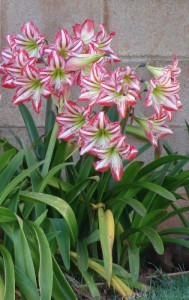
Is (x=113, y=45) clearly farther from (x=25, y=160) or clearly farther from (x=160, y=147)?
(x=25, y=160)

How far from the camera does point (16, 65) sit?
10.4ft

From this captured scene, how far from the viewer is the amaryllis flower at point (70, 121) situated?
3.10 metres

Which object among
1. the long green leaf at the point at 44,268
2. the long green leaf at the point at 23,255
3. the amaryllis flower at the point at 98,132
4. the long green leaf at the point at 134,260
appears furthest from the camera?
the long green leaf at the point at 134,260

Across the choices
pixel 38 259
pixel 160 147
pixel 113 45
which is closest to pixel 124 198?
pixel 38 259

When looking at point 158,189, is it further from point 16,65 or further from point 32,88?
point 16,65

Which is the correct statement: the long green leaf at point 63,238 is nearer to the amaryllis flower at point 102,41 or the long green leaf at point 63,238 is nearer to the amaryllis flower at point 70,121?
the amaryllis flower at point 70,121

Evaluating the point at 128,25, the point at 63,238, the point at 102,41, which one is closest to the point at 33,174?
the point at 63,238

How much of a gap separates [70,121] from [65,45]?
331 millimetres

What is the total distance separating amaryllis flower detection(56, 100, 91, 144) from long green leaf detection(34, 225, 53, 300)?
43cm

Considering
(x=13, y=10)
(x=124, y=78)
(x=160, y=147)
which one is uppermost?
(x=13, y=10)

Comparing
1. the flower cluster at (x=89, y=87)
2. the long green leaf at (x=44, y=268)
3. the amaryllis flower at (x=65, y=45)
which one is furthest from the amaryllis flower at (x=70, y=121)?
the long green leaf at (x=44, y=268)

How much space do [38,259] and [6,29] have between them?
161 cm

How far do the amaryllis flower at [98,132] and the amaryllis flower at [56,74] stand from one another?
0.78ft

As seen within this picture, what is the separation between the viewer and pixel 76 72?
10.3 feet
